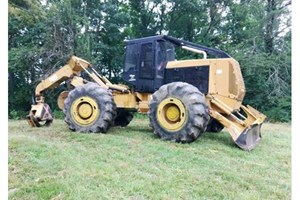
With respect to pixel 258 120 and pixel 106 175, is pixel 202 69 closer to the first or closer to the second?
pixel 258 120

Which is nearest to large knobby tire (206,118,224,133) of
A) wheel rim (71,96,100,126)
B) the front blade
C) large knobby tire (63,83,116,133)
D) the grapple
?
the grapple

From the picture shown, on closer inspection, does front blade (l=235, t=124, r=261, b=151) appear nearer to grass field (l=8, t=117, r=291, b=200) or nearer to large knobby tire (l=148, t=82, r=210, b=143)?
grass field (l=8, t=117, r=291, b=200)

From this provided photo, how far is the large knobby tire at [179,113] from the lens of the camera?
3855mm

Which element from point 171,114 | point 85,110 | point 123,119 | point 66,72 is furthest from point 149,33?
point 171,114

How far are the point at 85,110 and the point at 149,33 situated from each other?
7422 mm

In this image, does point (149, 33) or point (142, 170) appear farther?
point (149, 33)

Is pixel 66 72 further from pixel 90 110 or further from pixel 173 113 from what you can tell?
pixel 173 113

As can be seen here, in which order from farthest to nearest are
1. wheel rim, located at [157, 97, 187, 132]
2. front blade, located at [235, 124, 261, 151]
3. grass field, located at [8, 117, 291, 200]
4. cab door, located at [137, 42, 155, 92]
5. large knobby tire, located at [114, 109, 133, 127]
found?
large knobby tire, located at [114, 109, 133, 127] → cab door, located at [137, 42, 155, 92] → wheel rim, located at [157, 97, 187, 132] → front blade, located at [235, 124, 261, 151] → grass field, located at [8, 117, 291, 200]

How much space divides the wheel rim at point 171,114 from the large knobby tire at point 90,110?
31.5 inches

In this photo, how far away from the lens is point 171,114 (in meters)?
4.10

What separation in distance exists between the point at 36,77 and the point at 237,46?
6261mm

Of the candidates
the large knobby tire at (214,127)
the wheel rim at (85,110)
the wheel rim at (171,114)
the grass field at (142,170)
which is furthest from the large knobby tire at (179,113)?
the large knobby tire at (214,127)

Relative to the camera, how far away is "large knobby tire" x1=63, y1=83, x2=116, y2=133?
14.7 ft

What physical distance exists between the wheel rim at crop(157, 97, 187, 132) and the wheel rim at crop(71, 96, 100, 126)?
3.18 feet
